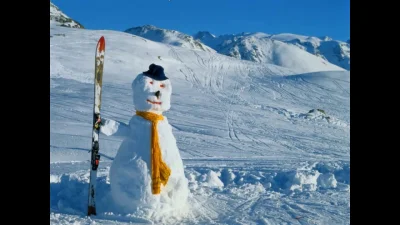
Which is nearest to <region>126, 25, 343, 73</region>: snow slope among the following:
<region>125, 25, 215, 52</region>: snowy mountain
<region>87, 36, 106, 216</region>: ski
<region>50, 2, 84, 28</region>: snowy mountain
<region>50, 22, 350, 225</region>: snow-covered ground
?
<region>125, 25, 215, 52</region>: snowy mountain

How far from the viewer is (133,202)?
5.25 metres

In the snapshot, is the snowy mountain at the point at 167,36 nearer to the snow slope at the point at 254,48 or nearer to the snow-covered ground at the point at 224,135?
the snow slope at the point at 254,48

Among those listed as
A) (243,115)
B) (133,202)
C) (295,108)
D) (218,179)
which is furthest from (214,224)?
(295,108)

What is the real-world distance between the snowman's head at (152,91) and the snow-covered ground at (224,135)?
4.02 ft

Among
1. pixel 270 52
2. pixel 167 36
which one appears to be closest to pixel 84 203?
pixel 167 36

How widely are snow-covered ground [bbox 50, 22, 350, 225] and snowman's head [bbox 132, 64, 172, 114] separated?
1224 mm

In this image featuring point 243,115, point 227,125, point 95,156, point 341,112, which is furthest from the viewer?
point 341,112

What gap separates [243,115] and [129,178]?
1194 centimetres

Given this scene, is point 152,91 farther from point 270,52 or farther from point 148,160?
point 270,52

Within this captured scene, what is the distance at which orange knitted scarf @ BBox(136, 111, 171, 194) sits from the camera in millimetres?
5227

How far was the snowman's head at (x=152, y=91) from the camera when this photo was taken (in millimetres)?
5352

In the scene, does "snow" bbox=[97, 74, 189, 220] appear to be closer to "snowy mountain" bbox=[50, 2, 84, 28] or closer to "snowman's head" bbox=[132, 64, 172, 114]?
"snowman's head" bbox=[132, 64, 172, 114]
